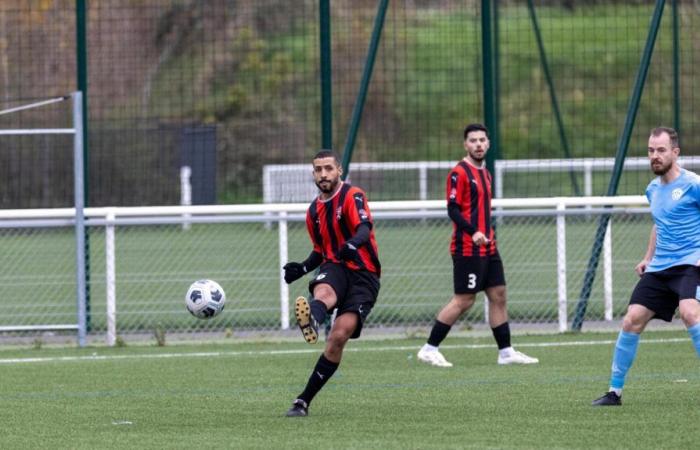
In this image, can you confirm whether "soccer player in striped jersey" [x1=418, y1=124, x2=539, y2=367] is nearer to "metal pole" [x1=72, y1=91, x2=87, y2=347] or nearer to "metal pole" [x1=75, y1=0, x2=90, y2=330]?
"metal pole" [x1=72, y1=91, x2=87, y2=347]

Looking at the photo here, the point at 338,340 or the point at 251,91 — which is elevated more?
the point at 251,91

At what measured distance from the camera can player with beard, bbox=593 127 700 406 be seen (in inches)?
361

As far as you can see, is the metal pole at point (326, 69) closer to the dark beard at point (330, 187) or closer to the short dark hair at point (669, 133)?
the dark beard at point (330, 187)

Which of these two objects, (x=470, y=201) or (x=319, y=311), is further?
(x=470, y=201)

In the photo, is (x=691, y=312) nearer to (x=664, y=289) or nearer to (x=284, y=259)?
(x=664, y=289)

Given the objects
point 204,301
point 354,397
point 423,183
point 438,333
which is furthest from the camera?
point 423,183

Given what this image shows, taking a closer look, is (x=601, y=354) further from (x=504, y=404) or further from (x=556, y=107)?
(x=556, y=107)

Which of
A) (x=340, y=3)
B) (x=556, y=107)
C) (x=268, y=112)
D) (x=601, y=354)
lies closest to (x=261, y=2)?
(x=268, y=112)

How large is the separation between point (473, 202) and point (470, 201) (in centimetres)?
4

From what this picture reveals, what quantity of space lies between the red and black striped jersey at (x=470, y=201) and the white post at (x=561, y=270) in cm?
264

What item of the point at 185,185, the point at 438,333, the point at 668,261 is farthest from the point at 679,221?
the point at 185,185

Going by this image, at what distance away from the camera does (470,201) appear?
40.8 feet

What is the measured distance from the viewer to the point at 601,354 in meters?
13.0

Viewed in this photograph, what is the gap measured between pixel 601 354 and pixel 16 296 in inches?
317
